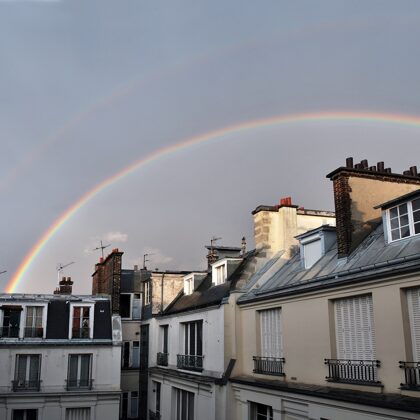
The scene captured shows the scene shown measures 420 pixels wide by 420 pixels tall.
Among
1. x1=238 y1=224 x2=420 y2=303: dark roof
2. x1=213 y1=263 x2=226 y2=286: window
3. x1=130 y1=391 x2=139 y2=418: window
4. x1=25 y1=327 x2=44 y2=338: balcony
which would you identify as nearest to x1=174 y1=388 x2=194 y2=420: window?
x1=213 y1=263 x2=226 y2=286: window

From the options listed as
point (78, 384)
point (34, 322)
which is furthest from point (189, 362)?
point (34, 322)

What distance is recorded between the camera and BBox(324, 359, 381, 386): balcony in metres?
13.9

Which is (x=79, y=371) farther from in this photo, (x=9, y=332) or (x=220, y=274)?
(x=220, y=274)

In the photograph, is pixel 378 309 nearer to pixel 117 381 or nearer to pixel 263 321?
pixel 263 321

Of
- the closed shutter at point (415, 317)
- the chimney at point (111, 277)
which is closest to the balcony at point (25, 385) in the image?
the chimney at point (111, 277)

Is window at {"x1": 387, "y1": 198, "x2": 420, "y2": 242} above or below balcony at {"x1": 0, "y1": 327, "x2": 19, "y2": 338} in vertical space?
above

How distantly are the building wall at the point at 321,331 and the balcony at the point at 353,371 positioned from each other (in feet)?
0.56

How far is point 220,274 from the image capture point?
2661 cm

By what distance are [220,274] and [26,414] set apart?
1312cm

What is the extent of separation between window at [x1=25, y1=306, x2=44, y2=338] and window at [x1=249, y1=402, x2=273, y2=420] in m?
14.4

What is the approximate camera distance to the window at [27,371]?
2723cm

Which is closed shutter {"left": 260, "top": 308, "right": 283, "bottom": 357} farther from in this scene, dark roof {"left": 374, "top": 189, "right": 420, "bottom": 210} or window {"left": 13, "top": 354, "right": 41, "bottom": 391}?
window {"left": 13, "top": 354, "right": 41, "bottom": 391}

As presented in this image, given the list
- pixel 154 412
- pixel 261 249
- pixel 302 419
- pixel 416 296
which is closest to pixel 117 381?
pixel 154 412

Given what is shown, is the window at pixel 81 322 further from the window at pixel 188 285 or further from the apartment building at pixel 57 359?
the window at pixel 188 285
